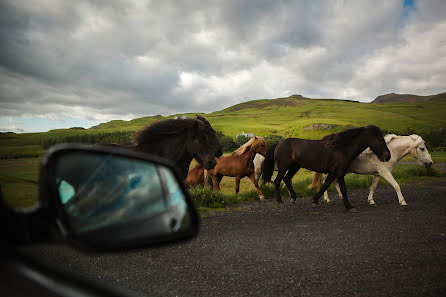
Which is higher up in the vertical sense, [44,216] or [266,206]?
[44,216]

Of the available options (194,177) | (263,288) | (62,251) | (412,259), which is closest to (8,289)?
(263,288)

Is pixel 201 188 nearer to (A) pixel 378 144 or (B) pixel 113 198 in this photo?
(A) pixel 378 144

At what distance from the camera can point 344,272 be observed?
347 centimetres

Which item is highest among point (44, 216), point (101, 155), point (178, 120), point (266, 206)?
point (178, 120)

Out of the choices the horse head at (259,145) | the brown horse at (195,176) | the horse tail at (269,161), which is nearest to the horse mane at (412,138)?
the horse tail at (269,161)

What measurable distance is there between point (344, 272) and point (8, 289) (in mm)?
3833

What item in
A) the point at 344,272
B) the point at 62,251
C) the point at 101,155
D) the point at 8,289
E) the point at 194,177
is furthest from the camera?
the point at 194,177

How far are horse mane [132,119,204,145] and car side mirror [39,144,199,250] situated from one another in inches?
85.7

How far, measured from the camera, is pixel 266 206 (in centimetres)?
888

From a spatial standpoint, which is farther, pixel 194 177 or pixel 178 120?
pixel 194 177

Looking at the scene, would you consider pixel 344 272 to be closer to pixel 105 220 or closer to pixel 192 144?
pixel 192 144

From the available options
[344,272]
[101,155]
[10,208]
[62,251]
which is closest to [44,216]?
[10,208]

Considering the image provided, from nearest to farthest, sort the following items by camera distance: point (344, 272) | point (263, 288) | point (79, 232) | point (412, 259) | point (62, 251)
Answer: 1. point (79, 232)
2. point (263, 288)
3. point (344, 272)
4. point (412, 259)
5. point (62, 251)

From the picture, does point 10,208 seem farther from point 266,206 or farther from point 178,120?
point 266,206
